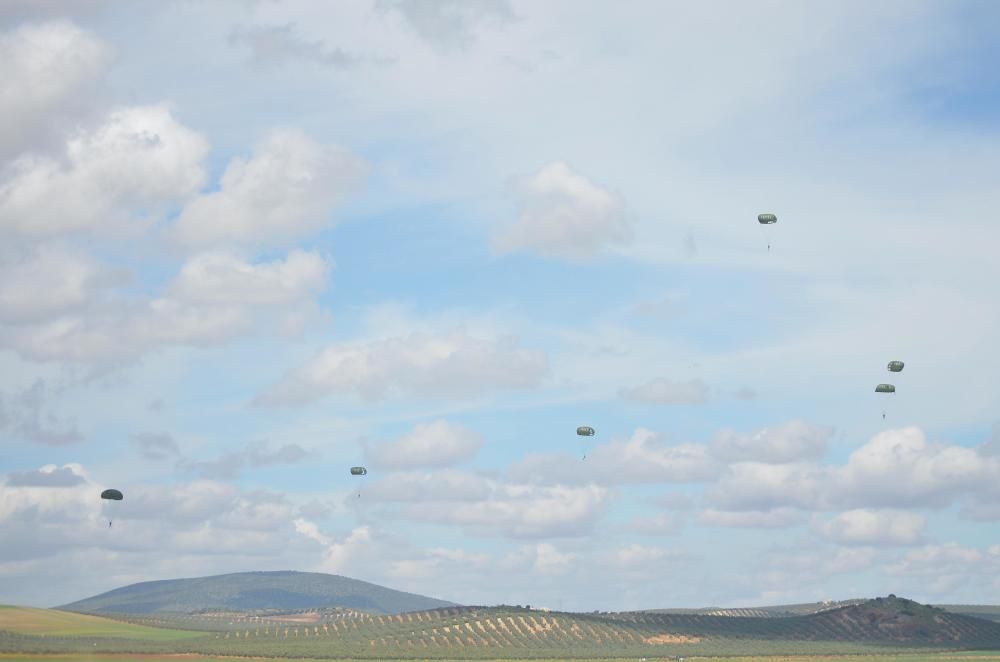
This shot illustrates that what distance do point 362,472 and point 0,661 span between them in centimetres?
5898

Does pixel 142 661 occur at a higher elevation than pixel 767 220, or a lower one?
lower

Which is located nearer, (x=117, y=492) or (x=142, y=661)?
(x=117, y=492)

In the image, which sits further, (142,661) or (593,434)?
(142,661)

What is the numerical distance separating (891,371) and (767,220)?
32603 millimetres

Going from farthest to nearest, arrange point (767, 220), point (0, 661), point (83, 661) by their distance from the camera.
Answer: point (83, 661) → point (0, 661) → point (767, 220)

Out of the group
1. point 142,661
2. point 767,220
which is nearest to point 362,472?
point 142,661

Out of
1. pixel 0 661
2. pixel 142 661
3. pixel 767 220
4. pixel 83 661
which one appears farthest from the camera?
pixel 142 661

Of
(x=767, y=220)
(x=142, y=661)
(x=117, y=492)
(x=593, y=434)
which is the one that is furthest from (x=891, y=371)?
(x=142, y=661)

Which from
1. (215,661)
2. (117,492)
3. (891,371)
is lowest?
(215,661)

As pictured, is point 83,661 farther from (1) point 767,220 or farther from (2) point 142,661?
(1) point 767,220

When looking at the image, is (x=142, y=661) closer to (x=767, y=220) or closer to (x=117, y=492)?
(x=117, y=492)

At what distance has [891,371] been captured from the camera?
173 m

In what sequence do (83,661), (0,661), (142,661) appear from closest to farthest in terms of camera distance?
(0,661) < (83,661) < (142,661)

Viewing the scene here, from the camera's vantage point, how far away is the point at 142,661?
641ft
